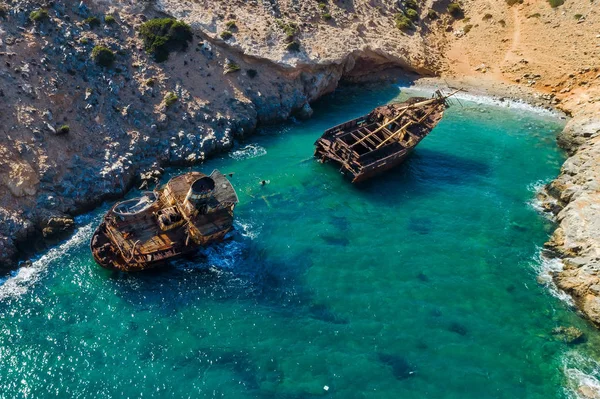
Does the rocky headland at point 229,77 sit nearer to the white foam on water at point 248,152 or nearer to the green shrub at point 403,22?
the green shrub at point 403,22

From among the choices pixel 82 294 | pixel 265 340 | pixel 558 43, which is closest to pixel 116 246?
pixel 82 294

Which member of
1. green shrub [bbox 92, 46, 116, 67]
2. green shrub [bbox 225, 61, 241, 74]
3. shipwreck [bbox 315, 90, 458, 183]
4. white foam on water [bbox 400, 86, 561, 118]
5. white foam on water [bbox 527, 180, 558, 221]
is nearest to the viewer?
white foam on water [bbox 527, 180, 558, 221]

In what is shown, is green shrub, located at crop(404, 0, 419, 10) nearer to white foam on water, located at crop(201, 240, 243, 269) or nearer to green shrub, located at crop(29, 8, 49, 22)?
green shrub, located at crop(29, 8, 49, 22)

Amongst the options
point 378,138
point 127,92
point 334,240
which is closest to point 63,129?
point 127,92

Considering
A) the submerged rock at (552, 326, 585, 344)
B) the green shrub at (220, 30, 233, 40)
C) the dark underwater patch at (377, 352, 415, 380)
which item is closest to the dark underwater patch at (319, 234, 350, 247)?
the dark underwater patch at (377, 352, 415, 380)

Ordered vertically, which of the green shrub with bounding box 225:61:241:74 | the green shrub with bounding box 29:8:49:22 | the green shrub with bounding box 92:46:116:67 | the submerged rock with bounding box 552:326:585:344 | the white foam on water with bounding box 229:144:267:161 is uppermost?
the green shrub with bounding box 29:8:49:22

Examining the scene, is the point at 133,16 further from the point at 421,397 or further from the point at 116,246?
the point at 421,397
